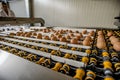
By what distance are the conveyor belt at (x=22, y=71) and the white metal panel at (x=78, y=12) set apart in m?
3.71

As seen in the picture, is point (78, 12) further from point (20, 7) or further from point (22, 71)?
point (22, 71)

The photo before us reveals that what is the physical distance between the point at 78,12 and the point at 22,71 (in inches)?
157

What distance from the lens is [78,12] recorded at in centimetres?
439

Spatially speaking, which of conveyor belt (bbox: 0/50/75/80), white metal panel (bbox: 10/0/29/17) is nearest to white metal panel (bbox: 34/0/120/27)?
white metal panel (bbox: 10/0/29/17)

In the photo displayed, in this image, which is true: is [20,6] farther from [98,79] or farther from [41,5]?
[98,79]

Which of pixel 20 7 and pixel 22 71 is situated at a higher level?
pixel 20 7

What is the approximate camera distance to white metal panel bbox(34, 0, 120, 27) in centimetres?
392

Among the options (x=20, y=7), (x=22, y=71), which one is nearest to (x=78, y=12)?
(x=20, y=7)

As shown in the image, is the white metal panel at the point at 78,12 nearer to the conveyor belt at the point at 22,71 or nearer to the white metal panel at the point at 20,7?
the white metal panel at the point at 20,7

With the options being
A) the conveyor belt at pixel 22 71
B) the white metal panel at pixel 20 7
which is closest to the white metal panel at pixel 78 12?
the white metal panel at pixel 20 7

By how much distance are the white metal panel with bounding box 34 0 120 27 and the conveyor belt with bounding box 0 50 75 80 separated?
12.2 ft

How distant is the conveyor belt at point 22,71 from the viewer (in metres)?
0.62

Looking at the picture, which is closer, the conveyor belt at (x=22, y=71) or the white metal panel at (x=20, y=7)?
the conveyor belt at (x=22, y=71)

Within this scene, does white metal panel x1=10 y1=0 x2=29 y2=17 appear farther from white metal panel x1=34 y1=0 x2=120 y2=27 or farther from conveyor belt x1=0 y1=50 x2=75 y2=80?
conveyor belt x1=0 y1=50 x2=75 y2=80
